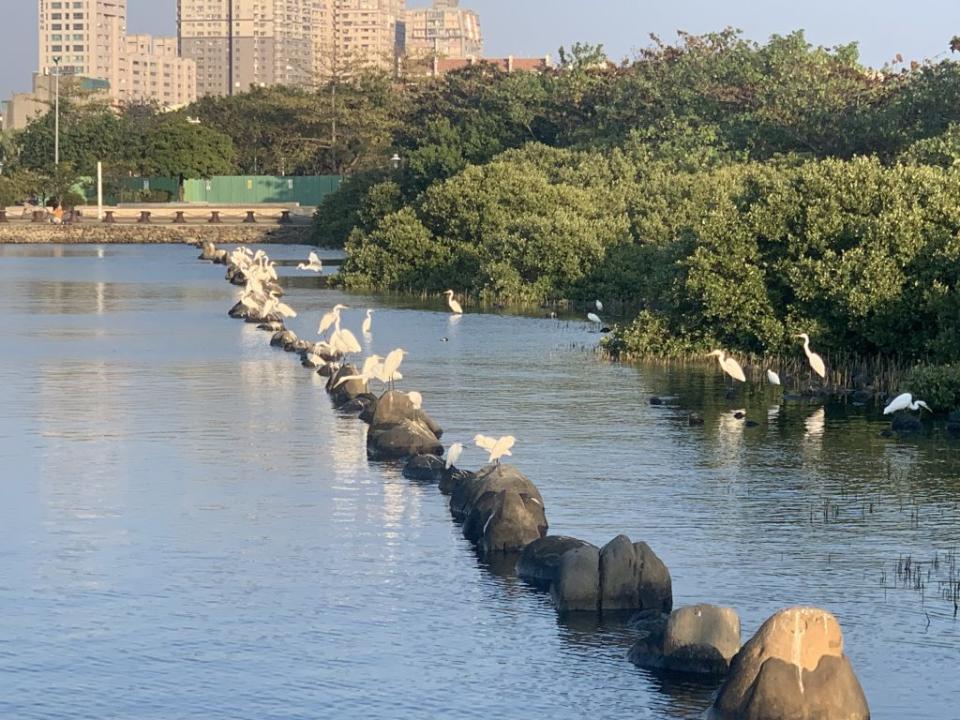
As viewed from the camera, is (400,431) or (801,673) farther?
(400,431)

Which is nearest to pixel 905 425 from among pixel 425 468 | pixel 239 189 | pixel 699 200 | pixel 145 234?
pixel 425 468

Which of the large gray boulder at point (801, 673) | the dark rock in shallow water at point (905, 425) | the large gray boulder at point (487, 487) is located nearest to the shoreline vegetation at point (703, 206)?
Result: the dark rock in shallow water at point (905, 425)

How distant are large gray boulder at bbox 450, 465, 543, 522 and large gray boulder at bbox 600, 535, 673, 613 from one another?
3.22 m

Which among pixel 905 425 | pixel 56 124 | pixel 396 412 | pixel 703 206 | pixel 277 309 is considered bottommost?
pixel 905 425

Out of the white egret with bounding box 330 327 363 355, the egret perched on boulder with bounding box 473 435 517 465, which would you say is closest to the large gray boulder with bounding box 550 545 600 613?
the egret perched on boulder with bounding box 473 435 517 465

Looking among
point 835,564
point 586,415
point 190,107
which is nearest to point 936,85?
point 586,415

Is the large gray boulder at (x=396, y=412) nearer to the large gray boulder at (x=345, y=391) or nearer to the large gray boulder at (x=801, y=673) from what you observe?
the large gray boulder at (x=345, y=391)

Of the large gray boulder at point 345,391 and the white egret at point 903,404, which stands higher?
the white egret at point 903,404

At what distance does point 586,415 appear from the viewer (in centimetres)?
3180

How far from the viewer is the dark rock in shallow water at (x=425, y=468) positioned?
993 inches

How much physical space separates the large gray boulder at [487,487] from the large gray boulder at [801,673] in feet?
23.4

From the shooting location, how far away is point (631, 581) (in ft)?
58.3

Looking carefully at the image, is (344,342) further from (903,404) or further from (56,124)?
(56,124)

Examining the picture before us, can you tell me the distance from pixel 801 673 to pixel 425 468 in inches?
469
